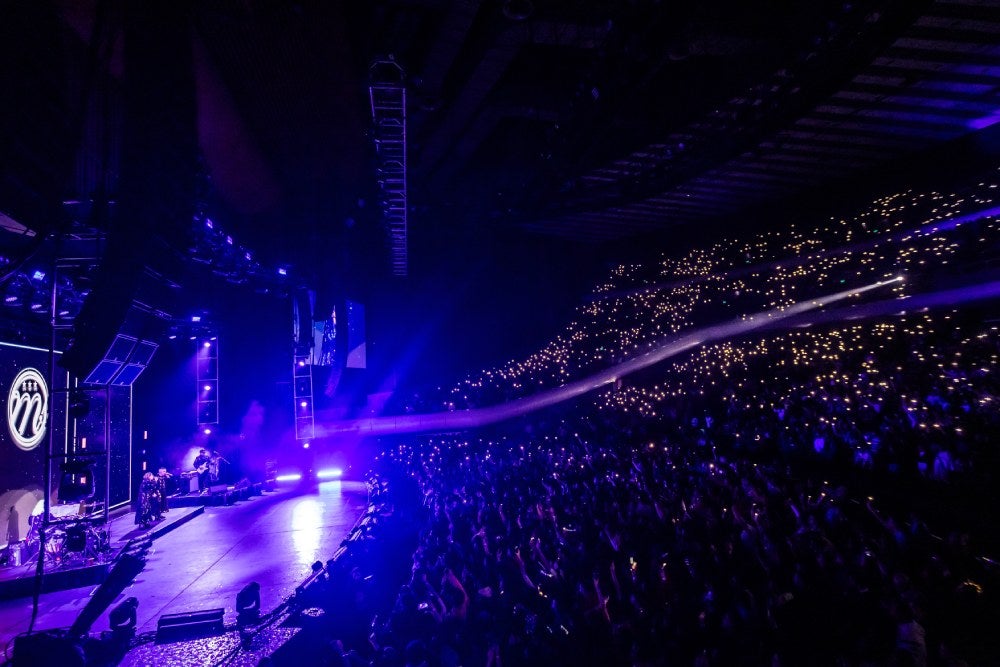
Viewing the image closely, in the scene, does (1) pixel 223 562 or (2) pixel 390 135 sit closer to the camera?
(2) pixel 390 135

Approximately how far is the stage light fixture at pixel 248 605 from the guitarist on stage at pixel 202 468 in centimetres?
720

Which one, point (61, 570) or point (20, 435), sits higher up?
point (20, 435)

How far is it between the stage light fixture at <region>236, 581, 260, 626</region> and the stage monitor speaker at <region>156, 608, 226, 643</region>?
179mm

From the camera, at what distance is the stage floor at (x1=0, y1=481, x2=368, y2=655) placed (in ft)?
15.9

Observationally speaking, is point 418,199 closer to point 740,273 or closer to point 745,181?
point 745,181

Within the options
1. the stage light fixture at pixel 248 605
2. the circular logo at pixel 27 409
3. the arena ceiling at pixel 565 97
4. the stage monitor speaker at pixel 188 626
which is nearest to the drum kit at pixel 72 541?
the circular logo at pixel 27 409

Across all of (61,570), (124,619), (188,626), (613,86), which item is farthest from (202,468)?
(613,86)

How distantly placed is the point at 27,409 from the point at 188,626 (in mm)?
6039

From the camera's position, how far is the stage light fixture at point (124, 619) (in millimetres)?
3982

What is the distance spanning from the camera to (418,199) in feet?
24.8

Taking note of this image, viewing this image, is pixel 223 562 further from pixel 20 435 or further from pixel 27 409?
pixel 27 409

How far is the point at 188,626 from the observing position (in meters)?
4.18

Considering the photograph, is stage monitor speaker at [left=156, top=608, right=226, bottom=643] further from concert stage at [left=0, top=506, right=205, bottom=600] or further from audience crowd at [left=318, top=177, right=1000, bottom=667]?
concert stage at [left=0, top=506, right=205, bottom=600]

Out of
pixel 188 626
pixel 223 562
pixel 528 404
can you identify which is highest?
pixel 528 404
